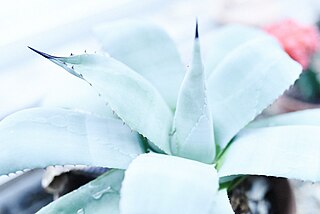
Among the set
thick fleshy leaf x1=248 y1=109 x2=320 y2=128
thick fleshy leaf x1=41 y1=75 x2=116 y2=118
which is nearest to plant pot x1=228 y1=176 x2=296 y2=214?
thick fleshy leaf x1=248 y1=109 x2=320 y2=128

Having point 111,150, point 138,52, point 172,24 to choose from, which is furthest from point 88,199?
point 172,24

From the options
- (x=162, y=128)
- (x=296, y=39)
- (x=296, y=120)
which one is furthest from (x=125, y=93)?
(x=296, y=39)

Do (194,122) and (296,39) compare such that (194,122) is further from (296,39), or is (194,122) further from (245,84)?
(296,39)

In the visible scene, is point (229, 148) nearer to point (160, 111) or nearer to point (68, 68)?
point (160, 111)

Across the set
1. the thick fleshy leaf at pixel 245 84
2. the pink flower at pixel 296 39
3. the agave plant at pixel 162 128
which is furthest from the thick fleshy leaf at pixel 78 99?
the pink flower at pixel 296 39

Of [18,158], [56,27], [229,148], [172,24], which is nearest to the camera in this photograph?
[18,158]

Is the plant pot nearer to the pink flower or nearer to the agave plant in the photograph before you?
the agave plant
